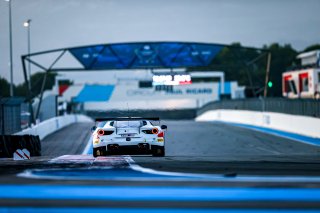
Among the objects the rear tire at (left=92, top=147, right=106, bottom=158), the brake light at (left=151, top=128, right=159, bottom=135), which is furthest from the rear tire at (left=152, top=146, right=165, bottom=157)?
the rear tire at (left=92, top=147, right=106, bottom=158)

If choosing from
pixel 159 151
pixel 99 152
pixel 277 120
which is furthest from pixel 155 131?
pixel 277 120

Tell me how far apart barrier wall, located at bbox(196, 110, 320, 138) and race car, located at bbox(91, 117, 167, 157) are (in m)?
17.0

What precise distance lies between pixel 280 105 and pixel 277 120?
1031 mm

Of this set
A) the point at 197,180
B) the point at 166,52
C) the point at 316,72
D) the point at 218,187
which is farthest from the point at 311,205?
the point at 316,72

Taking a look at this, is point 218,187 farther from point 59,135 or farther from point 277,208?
point 59,135

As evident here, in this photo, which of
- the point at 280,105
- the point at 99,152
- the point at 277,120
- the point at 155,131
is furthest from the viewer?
the point at 277,120

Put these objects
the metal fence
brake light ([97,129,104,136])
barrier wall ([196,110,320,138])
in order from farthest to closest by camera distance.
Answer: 1. the metal fence
2. barrier wall ([196,110,320,138])
3. brake light ([97,129,104,136])

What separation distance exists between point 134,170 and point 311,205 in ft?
15.1

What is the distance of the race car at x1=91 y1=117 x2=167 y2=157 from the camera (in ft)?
54.0

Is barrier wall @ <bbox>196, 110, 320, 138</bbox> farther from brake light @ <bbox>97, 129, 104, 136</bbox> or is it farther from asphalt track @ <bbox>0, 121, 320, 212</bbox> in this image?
asphalt track @ <bbox>0, 121, 320, 212</bbox>

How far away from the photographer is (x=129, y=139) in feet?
54.0

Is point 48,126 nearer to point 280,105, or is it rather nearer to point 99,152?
point 280,105

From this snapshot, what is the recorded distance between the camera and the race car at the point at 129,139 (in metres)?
16.5

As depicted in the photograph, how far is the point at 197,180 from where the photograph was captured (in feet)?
34.7
